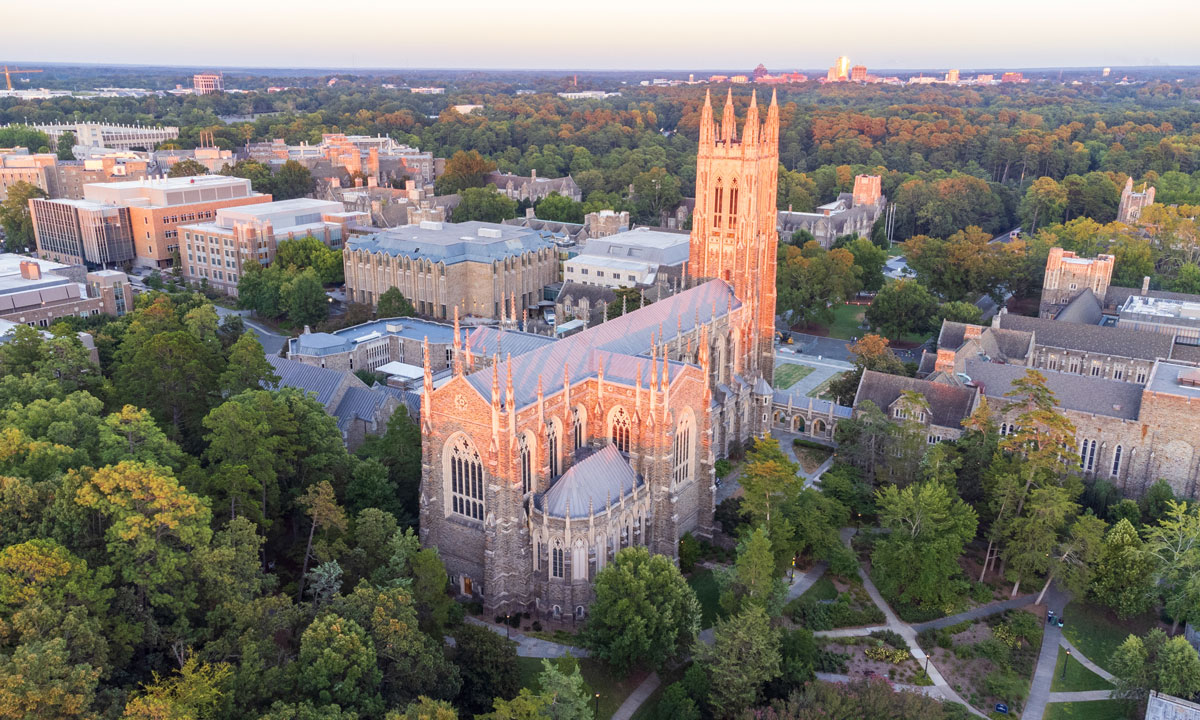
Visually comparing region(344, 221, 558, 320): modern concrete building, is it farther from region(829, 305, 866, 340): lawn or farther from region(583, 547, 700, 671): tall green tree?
region(583, 547, 700, 671): tall green tree

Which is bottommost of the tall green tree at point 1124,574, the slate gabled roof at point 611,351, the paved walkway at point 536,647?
the paved walkway at point 536,647

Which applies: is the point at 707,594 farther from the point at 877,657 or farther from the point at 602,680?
the point at 877,657

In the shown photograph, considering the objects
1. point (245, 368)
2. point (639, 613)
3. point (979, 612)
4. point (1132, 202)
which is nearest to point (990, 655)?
point (979, 612)

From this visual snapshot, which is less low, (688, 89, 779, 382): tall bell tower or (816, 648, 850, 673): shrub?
(688, 89, 779, 382): tall bell tower

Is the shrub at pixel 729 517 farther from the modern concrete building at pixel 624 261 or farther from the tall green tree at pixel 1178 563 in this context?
the modern concrete building at pixel 624 261

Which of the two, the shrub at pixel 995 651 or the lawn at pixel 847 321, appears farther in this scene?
the lawn at pixel 847 321

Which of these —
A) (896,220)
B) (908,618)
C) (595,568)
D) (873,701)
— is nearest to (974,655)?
(908,618)

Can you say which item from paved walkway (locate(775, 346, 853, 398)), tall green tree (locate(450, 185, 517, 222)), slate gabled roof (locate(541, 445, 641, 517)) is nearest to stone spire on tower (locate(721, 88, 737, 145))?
paved walkway (locate(775, 346, 853, 398))

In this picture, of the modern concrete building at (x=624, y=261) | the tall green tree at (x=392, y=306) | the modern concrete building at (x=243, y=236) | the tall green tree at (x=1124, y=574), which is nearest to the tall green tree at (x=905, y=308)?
the modern concrete building at (x=624, y=261)
